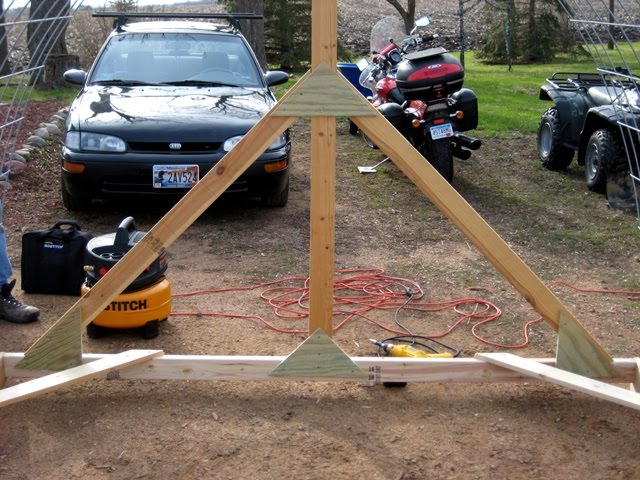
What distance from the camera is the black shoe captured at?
5.00m

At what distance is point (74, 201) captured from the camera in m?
7.27

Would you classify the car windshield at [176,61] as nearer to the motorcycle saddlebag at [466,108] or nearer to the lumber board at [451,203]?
the motorcycle saddlebag at [466,108]

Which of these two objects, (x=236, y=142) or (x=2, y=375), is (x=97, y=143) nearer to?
(x=236, y=142)

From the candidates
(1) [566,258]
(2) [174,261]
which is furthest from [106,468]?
(1) [566,258]

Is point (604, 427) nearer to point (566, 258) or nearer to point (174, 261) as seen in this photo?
point (566, 258)

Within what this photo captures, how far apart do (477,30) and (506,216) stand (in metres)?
24.1

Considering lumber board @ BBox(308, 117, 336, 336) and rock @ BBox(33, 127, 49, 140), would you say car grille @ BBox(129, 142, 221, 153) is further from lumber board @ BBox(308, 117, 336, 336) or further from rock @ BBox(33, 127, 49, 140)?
rock @ BBox(33, 127, 49, 140)

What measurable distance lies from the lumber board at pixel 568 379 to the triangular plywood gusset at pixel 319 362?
0.69 metres

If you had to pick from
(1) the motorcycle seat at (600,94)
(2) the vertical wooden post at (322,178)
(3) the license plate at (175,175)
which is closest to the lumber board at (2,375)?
(2) the vertical wooden post at (322,178)

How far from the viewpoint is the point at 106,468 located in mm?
3443

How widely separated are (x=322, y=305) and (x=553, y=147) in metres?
5.94

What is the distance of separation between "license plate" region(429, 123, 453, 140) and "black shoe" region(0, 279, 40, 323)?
443cm

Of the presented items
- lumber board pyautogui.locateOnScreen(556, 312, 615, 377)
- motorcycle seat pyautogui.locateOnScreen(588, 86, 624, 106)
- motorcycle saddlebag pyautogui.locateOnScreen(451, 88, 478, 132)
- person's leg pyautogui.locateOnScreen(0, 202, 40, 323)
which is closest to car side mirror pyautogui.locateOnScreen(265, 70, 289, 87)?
motorcycle saddlebag pyautogui.locateOnScreen(451, 88, 478, 132)

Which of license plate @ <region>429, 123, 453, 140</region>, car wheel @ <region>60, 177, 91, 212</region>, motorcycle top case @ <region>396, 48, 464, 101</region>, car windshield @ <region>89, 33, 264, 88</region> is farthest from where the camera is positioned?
motorcycle top case @ <region>396, 48, 464, 101</region>
